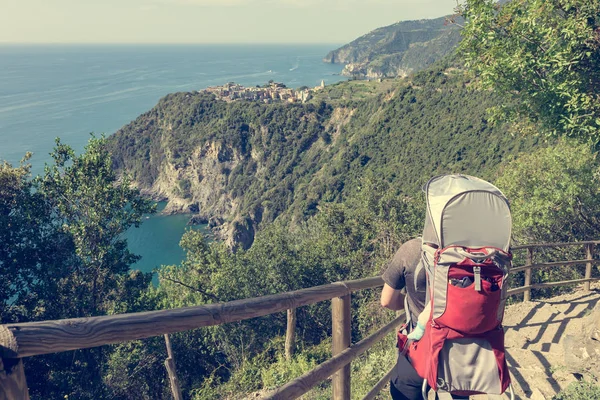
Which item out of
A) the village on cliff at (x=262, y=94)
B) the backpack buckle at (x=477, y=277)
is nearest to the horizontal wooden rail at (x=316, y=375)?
the backpack buckle at (x=477, y=277)

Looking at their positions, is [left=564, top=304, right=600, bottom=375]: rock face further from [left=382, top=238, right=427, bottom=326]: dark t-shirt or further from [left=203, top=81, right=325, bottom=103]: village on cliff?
[left=203, top=81, right=325, bottom=103]: village on cliff

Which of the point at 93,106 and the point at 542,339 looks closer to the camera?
the point at 542,339

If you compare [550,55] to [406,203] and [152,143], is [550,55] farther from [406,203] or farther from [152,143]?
[152,143]

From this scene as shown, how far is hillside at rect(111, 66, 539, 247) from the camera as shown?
2184 inches

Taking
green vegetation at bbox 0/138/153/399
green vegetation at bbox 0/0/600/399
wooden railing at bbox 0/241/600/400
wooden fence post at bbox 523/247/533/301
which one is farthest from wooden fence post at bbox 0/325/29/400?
green vegetation at bbox 0/138/153/399

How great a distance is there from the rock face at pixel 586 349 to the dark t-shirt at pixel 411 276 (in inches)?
124

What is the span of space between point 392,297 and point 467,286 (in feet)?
1.97

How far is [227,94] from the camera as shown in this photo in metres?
104

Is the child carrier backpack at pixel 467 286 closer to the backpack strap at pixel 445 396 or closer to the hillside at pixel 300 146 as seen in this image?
the backpack strap at pixel 445 396

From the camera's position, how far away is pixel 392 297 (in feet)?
8.13

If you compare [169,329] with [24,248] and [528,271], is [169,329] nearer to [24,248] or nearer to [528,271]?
[528,271]

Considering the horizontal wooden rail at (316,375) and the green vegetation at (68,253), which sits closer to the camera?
the horizontal wooden rail at (316,375)

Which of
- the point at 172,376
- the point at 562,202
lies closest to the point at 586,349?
the point at 172,376

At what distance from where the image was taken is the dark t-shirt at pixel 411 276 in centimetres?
224
